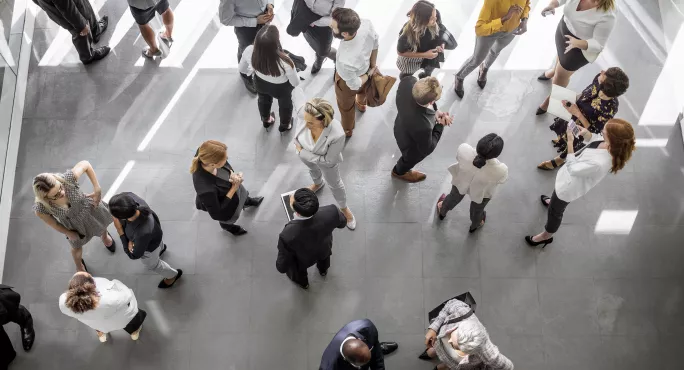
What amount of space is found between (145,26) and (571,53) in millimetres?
4287

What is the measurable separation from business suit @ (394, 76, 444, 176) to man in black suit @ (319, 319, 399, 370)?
1646mm

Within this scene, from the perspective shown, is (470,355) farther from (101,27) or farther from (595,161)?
(101,27)

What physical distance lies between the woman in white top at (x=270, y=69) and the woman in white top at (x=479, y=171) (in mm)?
1578

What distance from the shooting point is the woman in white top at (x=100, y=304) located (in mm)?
3924

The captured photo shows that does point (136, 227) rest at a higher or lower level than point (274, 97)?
lower

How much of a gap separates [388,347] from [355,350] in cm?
147

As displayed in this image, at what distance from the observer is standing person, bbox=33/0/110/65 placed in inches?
221

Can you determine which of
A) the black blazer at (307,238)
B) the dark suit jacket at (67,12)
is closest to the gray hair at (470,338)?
the black blazer at (307,238)

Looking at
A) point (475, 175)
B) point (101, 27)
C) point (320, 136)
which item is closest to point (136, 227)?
point (320, 136)

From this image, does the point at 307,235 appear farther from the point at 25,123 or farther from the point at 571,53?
the point at 25,123

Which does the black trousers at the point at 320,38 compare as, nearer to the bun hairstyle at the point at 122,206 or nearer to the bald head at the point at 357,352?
the bun hairstyle at the point at 122,206

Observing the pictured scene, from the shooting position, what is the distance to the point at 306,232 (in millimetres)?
4043

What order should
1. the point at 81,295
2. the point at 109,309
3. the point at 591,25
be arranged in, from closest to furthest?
the point at 81,295
the point at 109,309
the point at 591,25

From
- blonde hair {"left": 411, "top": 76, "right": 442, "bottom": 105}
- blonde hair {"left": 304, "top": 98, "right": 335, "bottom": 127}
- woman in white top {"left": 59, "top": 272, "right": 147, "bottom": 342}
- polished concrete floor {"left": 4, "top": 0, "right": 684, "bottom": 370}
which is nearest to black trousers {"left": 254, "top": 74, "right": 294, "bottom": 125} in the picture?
polished concrete floor {"left": 4, "top": 0, "right": 684, "bottom": 370}
